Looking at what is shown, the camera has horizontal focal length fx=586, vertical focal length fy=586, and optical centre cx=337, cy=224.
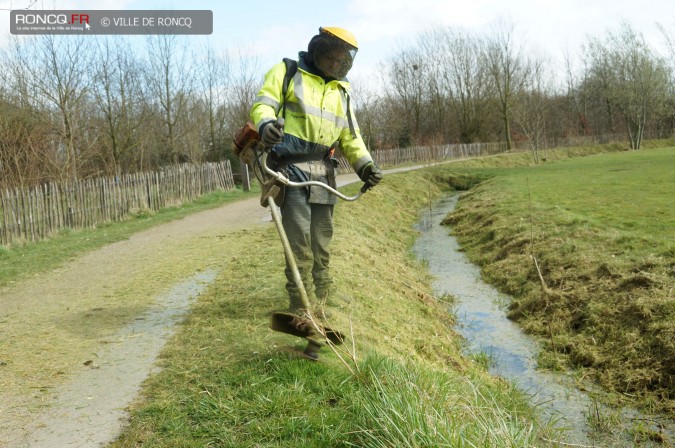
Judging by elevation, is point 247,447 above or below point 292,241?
below

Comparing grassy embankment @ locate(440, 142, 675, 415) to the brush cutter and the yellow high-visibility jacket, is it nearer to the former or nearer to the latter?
the brush cutter

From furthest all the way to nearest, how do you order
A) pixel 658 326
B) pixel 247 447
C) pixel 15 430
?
pixel 658 326
pixel 15 430
pixel 247 447

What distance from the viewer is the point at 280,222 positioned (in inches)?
164

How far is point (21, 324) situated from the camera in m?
5.80

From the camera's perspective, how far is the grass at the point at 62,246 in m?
9.32

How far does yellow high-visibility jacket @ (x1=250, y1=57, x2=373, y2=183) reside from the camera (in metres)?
4.62

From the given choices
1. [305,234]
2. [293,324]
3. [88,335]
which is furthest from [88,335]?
[293,324]

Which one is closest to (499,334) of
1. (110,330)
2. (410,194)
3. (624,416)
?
(624,416)

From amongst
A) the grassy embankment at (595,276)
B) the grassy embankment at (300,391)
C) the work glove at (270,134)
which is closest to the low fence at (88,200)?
the grassy embankment at (300,391)

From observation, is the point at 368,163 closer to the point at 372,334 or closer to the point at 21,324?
the point at 372,334

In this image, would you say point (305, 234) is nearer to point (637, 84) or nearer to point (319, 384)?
point (319, 384)

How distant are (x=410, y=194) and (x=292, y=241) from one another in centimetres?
1914

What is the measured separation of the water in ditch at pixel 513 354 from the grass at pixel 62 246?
21.6 feet

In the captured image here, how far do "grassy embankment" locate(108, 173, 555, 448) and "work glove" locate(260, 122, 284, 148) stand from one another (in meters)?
1.43
